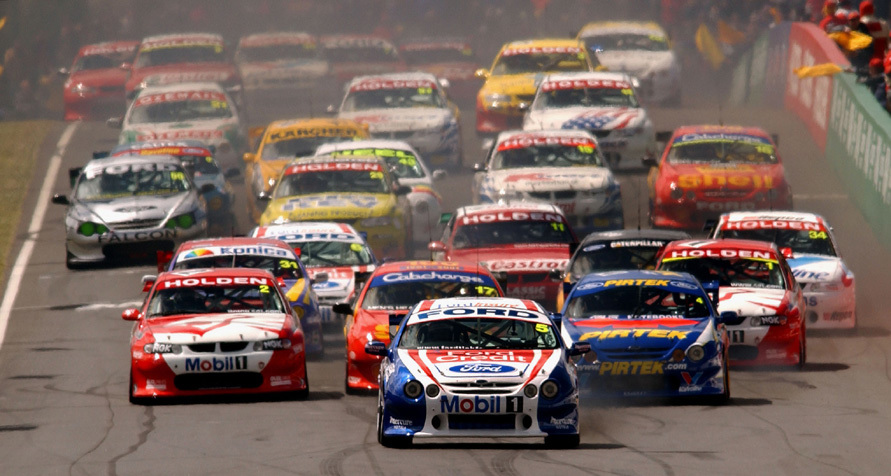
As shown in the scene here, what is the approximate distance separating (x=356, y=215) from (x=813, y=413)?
34.1ft

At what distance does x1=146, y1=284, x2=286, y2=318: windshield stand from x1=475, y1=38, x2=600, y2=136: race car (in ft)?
51.9

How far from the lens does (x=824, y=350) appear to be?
63.7 feet

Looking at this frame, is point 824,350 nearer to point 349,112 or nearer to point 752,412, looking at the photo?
point 752,412

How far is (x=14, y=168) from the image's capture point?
34.2 m

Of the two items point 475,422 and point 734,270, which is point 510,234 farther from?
point 475,422

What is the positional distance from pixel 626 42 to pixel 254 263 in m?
19.3

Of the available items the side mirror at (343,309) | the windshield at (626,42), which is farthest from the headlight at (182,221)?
the windshield at (626,42)

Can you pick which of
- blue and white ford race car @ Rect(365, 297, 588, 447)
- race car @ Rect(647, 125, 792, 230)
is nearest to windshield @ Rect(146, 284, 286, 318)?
blue and white ford race car @ Rect(365, 297, 588, 447)

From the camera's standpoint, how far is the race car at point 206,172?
1096 inches

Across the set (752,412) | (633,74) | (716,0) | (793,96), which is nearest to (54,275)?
(752,412)

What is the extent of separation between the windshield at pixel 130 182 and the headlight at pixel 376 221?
293cm

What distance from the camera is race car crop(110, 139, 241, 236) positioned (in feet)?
91.4

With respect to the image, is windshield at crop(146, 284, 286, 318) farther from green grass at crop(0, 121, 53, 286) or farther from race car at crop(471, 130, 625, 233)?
race car at crop(471, 130, 625, 233)

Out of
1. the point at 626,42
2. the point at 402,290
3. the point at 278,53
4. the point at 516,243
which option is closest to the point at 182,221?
the point at 516,243
